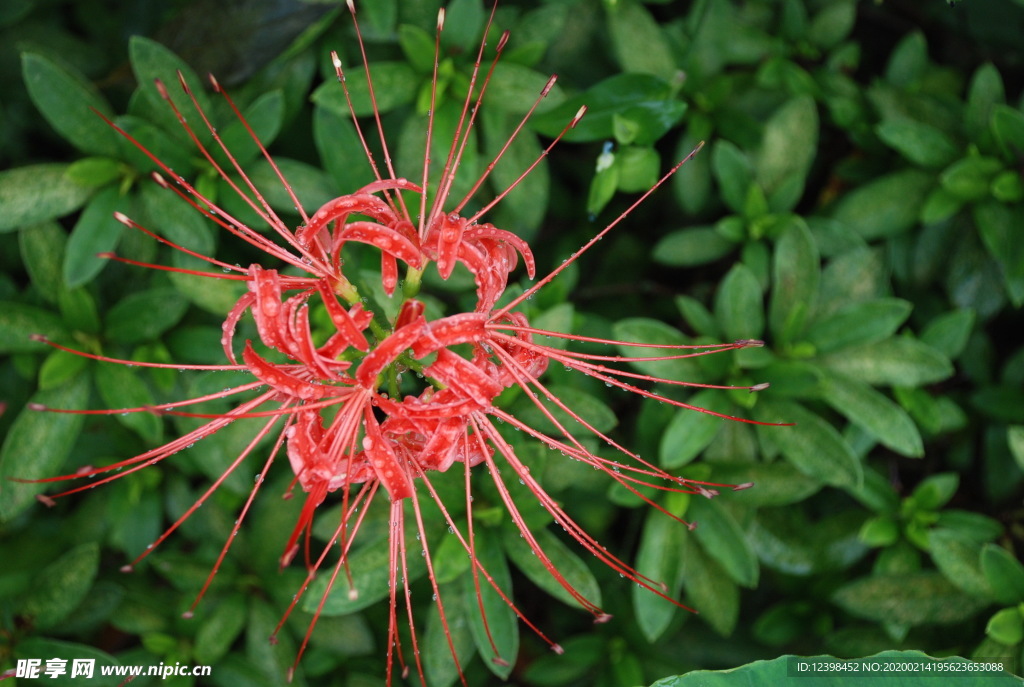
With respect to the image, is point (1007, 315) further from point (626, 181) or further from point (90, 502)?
point (90, 502)

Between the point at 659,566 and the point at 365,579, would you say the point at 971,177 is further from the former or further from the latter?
the point at 365,579

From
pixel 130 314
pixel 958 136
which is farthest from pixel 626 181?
pixel 130 314

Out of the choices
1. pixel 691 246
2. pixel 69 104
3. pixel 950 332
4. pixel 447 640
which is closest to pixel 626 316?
pixel 691 246

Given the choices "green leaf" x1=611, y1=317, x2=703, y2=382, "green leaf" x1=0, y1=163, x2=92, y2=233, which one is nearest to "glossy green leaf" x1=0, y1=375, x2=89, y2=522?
"green leaf" x1=0, y1=163, x2=92, y2=233

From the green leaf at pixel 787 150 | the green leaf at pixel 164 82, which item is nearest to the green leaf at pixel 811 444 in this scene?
the green leaf at pixel 787 150

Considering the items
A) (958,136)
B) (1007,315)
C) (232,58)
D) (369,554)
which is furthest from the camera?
(1007,315)
